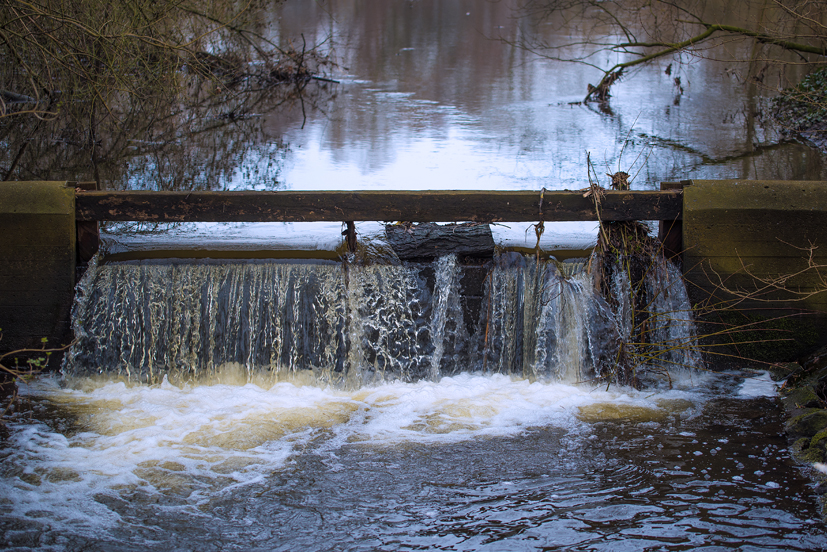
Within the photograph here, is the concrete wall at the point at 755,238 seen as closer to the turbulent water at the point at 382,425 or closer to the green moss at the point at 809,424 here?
the turbulent water at the point at 382,425

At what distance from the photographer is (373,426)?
492cm

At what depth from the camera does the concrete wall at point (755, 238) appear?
18.0ft

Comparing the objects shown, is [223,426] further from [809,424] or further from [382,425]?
[809,424]

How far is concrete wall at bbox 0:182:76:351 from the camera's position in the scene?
5656mm

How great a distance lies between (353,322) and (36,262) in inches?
105

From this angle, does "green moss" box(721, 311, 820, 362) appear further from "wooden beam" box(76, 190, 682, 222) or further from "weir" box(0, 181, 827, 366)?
"wooden beam" box(76, 190, 682, 222)

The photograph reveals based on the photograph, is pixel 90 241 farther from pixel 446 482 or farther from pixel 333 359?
pixel 446 482

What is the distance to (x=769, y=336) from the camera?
5.63 meters

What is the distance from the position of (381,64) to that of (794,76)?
34.9 ft

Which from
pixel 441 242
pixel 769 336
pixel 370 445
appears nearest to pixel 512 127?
pixel 441 242

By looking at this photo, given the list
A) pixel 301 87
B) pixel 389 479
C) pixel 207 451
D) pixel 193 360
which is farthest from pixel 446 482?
pixel 301 87

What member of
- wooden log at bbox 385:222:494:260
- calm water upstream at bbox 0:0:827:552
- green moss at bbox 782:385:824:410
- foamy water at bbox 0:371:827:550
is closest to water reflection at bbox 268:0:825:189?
calm water upstream at bbox 0:0:827:552

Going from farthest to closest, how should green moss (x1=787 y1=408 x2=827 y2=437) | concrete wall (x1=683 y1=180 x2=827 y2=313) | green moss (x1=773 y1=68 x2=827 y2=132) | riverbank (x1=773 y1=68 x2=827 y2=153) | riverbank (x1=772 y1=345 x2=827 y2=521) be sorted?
green moss (x1=773 y1=68 x2=827 y2=132) → riverbank (x1=773 y1=68 x2=827 y2=153) → concrete wall (x1=683 y1=180 x2=827 y2=313) → green moss (x1=787 y1=408 x2=827 y2=437) → riverbank (x1=772 y1=345 x2=827 y2=521)

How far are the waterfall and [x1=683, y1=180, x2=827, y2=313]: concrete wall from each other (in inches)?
11.8
